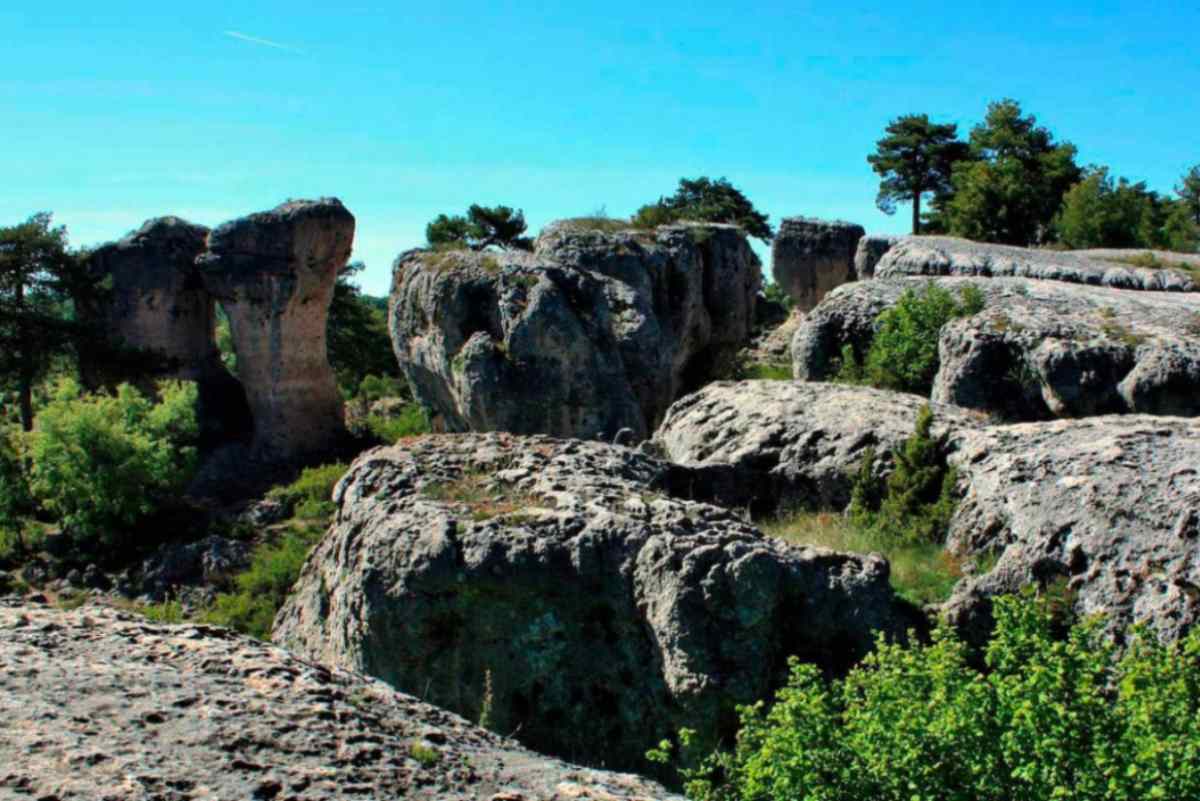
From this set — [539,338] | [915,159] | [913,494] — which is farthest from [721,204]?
[913,494]

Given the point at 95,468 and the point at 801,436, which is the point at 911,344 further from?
the point at 95,468

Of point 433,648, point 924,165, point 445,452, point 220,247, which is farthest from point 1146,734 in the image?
point 924,165

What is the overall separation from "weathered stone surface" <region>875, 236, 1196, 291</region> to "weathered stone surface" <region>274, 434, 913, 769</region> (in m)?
11.9

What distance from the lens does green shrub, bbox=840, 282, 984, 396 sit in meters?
16.2

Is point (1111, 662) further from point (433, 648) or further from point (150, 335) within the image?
point (150, 335)

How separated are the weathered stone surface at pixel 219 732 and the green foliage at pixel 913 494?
18.1 feet

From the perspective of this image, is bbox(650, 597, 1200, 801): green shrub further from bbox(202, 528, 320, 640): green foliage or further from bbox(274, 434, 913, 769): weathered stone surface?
bbox(202, 528, 320, 640): green foliage

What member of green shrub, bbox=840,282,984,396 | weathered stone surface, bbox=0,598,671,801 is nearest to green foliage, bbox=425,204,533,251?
green shrub, bbox=840,282,984,396

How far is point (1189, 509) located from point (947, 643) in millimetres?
3595

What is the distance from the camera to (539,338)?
20641mm

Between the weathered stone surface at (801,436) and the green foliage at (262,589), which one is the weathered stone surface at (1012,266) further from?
the green foliage at (262,589)

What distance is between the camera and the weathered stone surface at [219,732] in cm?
466

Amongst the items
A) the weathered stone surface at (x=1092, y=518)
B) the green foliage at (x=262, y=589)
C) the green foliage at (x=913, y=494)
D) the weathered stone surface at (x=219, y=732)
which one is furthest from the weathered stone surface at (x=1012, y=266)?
the weathered stone surface at (x=219, y=732)

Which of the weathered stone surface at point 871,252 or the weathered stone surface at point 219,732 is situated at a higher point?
the weathered stone surface at point 871,252
